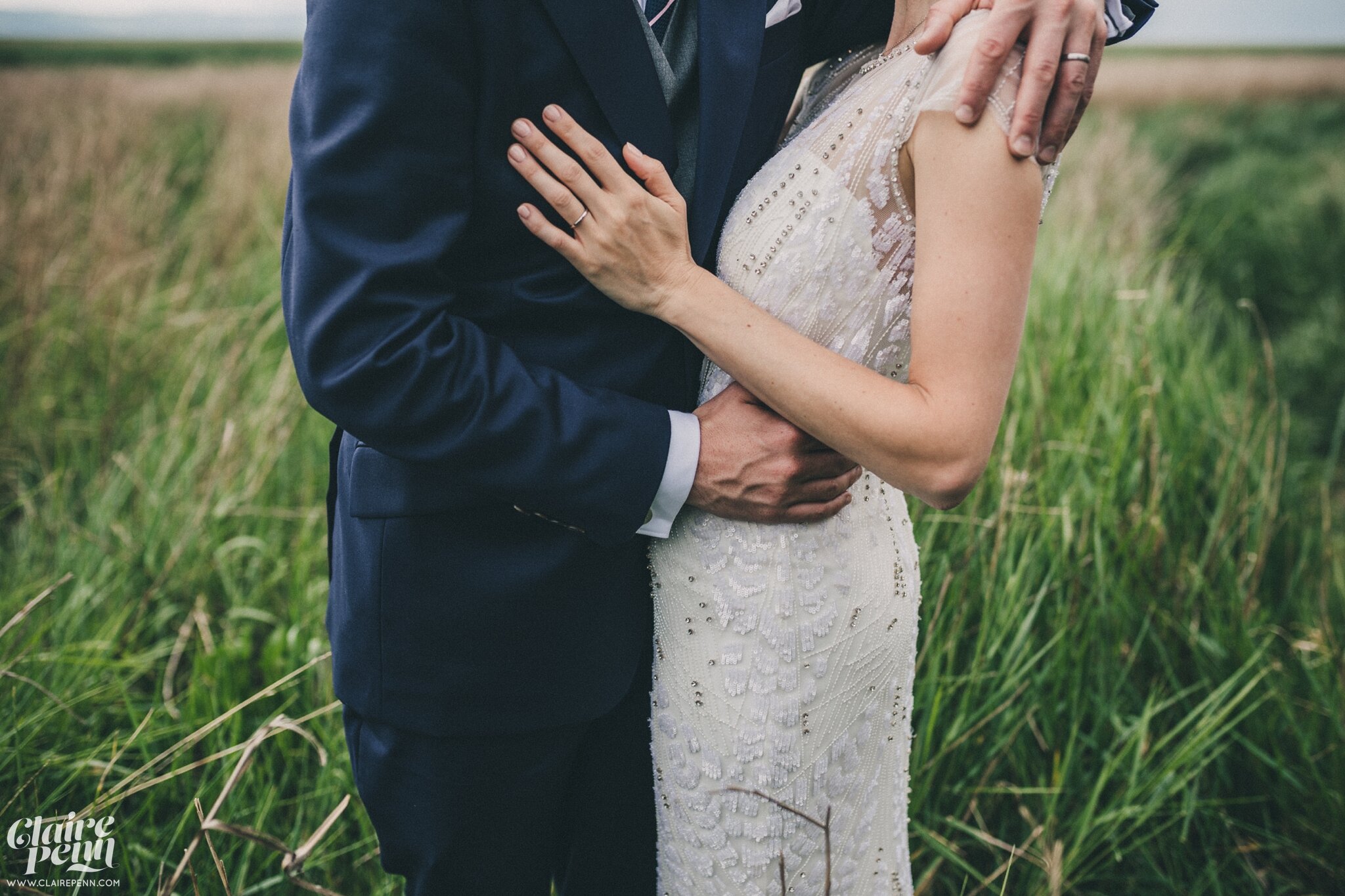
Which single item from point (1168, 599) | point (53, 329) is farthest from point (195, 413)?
point (1168, 599)

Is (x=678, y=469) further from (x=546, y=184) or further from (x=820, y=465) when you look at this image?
(x=546, y=184)

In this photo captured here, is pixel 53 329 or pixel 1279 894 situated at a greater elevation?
pixel 53 329

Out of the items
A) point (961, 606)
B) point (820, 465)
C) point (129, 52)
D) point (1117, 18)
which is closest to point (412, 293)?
point (820, 465)

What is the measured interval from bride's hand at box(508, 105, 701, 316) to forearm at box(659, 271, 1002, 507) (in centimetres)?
4

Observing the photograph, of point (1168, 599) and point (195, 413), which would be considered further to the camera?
point (195, 413)

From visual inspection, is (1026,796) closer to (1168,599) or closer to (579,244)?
(1168,599)

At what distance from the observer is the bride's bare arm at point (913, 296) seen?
1.13 metres

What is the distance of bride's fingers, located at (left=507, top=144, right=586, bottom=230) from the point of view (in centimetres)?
120

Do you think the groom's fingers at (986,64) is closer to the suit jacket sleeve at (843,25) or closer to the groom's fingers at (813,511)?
the suit jacket sleeve at (843,25)

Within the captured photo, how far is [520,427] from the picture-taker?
1204 millimetres

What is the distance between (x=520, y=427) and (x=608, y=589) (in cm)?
36

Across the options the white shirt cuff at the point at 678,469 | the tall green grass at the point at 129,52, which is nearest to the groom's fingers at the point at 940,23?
the white shirt cuff at the point at 678,469

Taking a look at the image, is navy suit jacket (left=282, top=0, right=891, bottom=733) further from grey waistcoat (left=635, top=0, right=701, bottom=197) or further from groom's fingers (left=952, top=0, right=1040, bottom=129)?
groom's fingers (left=952, top=0, right=1040, bottom=129)

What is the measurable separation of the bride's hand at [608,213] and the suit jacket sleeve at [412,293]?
94 millimetres
